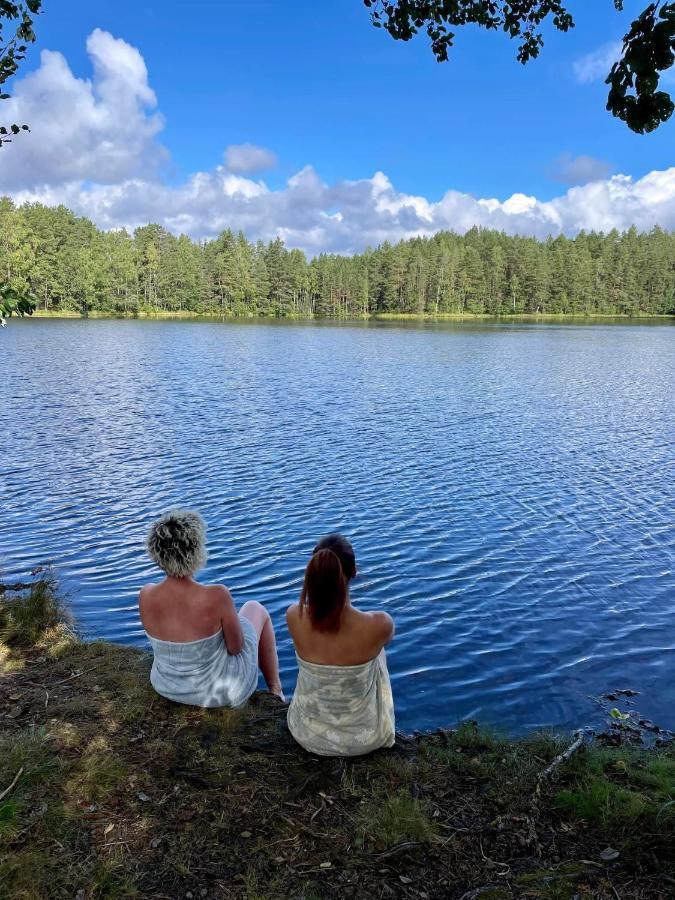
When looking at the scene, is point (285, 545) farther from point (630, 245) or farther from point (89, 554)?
point (630, 245)

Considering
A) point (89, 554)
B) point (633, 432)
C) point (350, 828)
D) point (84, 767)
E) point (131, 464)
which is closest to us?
point (350, 828)

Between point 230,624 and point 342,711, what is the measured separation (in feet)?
3.70

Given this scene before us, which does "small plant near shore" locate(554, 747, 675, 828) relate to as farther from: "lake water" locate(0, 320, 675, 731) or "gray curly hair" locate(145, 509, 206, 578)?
"gray curly hair" locate(145, 509, 206, 578)

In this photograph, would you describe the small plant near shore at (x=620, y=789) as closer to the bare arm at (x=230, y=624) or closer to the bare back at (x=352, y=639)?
the bare back at (x=352, y=639)

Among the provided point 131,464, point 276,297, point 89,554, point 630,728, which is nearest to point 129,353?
point 131,464

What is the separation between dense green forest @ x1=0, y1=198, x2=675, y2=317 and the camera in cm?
12488

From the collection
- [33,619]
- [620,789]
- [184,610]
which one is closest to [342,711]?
[184,610]

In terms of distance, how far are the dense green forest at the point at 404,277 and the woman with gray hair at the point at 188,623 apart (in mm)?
120602

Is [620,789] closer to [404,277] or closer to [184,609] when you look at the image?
[184,609]

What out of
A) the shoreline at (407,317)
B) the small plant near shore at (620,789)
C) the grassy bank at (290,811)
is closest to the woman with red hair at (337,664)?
the grassy bank at (290,811)

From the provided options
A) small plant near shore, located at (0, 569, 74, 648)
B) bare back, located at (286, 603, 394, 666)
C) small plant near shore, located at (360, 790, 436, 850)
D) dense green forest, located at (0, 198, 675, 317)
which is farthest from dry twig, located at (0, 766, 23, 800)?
dense green forest, located at (0, 198, 675, 317)

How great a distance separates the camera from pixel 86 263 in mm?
106125

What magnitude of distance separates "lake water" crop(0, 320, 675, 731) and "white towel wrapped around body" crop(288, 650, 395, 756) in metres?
2.16

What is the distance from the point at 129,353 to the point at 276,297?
9280cm
